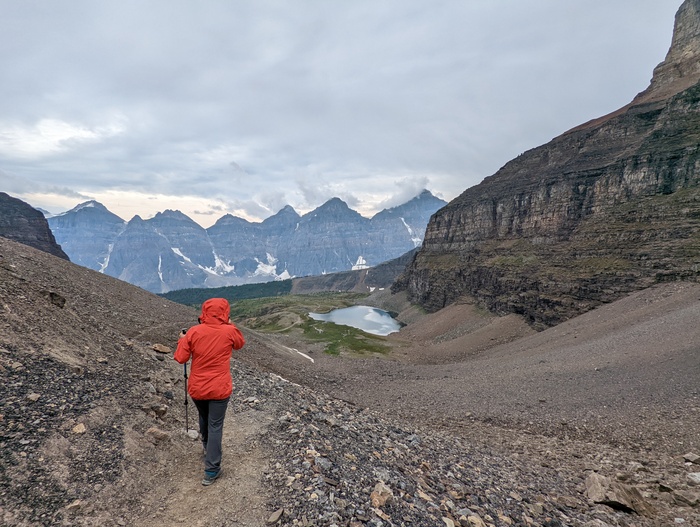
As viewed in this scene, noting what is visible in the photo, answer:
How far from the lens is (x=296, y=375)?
27969 mm

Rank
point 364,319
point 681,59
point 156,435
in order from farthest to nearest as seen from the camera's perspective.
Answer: point 364,319 → point 681,59 → point 156,435

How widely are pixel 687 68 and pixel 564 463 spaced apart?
104950 millimetres

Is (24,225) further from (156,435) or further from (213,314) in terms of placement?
(213,314)

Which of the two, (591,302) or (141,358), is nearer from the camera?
(141,358)

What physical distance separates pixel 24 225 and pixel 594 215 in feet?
693

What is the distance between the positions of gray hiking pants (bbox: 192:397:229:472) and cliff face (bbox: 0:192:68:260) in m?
178

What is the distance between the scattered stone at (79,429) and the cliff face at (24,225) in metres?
177

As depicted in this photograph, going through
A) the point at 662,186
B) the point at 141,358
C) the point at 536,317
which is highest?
the point at 662,186

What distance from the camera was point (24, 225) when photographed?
15412 centimetres

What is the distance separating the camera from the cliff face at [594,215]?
48469mm

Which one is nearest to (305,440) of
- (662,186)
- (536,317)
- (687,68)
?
(536,317)

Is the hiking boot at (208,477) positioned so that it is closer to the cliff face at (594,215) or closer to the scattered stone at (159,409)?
the scattered stone at (159,409)

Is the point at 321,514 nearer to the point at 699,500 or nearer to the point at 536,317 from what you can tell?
the point at 699,500

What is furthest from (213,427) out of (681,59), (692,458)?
(681,59)
